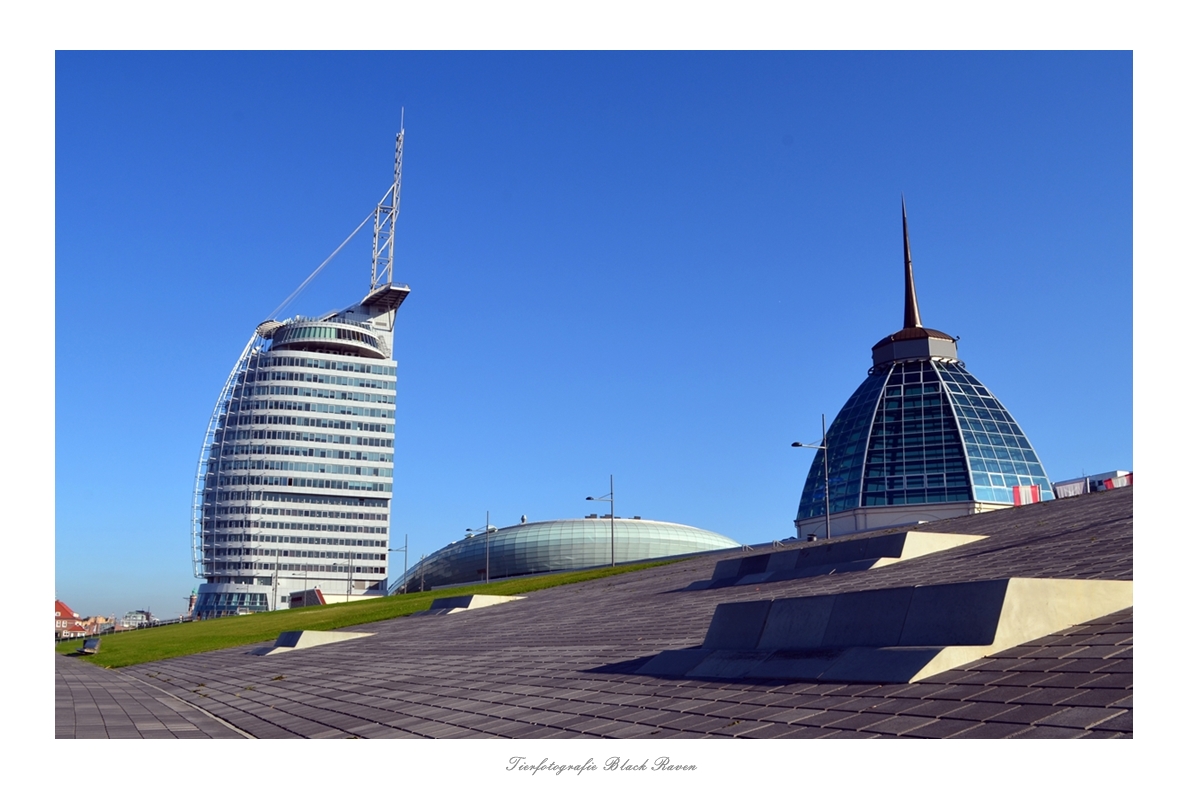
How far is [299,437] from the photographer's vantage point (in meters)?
167

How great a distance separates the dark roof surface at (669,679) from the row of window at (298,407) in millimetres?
141355

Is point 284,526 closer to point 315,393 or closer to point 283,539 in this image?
point 283,539

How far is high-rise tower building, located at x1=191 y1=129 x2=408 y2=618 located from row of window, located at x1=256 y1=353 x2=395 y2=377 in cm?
17

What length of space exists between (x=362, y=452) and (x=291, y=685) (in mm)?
156272

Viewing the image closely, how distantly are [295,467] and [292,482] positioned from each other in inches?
99.6

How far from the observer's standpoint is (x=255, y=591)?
16000cm

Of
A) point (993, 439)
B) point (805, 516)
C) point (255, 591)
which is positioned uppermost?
point (993, 439)

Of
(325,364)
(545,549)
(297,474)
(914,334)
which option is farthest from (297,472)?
(914,334)

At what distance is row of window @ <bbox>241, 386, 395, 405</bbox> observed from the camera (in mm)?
166000

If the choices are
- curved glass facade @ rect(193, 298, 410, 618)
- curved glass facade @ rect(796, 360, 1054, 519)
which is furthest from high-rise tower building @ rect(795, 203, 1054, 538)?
curved glass facade @ rect(193, 298, 410, 618)

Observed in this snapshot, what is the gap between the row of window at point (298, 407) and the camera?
165750 millimetres

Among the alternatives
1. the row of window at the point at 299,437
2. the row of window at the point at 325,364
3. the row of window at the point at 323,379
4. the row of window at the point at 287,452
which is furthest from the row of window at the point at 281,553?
the row of window at the point at 325,364
